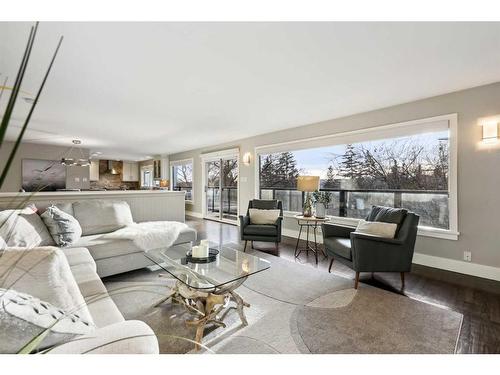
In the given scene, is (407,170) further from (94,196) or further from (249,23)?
(94,196)

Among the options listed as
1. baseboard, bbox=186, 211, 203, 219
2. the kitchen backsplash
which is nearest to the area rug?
baseboard, bbox=186, 211, 203, 219

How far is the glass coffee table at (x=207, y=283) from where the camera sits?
184cm

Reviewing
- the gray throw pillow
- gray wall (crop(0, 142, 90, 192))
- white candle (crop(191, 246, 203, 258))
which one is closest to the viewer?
white candle (crop(191, 246, 203, 258))

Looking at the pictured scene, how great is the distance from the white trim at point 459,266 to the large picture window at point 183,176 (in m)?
6.41

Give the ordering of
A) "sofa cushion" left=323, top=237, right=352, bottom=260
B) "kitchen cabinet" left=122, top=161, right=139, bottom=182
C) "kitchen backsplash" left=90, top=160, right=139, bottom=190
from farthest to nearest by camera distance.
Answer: "kitchen cabinet" left=122, top=161, right=139, bottom=182
"kitchen backsplash" left=90, top=160, right=139, bottom=190
"sofa cushion" left=323, top=237, right=352, bottom=260

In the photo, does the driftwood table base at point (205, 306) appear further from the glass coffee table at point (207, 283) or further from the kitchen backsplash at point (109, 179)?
the kitchen backsplash at point (109, 179)

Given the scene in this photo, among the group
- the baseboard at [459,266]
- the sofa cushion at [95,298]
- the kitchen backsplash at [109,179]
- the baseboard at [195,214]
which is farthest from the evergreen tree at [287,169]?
the kitchen backsplash at [109,179]

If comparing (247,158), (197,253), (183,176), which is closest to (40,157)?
(183,176)

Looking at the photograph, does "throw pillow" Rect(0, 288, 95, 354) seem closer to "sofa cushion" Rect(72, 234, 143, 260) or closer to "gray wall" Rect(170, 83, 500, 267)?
"sofa cushion" Rect(72, 234, 143, 260)

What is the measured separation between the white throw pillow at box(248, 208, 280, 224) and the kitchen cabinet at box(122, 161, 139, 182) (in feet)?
31.2

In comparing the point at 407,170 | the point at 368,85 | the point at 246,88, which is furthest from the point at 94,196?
the point at 407,170

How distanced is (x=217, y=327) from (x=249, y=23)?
2317 millimetres

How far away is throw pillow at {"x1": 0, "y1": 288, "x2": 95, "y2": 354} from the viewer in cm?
77
